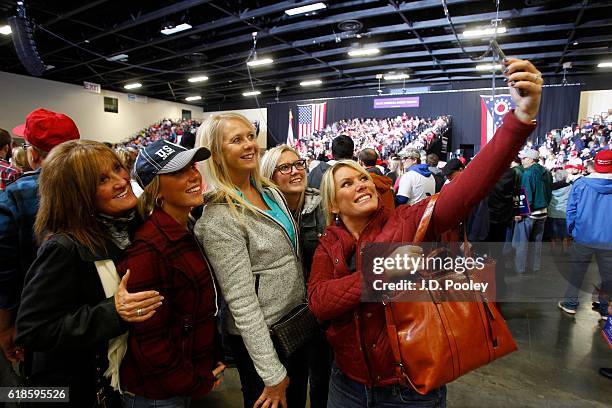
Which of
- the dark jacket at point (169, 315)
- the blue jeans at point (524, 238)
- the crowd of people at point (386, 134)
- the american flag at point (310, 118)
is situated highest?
the american flag at point (310, 118)

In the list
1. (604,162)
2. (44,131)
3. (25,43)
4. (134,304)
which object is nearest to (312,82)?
(25,43)

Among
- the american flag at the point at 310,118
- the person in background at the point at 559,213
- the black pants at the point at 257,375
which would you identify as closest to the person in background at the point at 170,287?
the black pants at the point at 257,375

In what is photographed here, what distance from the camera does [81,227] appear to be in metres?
1.00

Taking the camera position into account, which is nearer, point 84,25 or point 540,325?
point 540,325

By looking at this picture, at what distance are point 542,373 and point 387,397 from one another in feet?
6.94

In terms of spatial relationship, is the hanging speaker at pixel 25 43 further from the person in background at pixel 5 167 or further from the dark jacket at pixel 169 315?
the dark jacket at pixel 169 315

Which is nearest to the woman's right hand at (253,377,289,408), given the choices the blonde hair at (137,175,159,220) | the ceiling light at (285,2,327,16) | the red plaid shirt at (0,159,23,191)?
the blonde hair at (137,175,159,220)

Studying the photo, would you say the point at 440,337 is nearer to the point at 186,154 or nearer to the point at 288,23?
the point at 186,154

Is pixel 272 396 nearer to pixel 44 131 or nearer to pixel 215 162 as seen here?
pixel 215 162

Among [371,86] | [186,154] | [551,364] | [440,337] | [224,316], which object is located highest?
[371,86]

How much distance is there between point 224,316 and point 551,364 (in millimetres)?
2589

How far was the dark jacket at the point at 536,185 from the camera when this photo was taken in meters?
4.47

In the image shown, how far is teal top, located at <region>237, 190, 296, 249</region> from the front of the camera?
1304 mm

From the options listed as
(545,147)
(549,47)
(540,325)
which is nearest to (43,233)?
(540,325)
